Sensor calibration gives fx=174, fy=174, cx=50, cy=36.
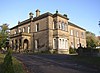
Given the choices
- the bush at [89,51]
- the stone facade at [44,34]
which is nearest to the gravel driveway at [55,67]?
the bush at [89,51]

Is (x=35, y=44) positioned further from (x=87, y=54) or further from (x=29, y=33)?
(x=87, y=54)

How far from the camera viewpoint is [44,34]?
4634cm

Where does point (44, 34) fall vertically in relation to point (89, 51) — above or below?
above

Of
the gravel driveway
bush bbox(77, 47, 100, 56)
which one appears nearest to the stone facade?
bush bbox(77, 47, 100, 56)

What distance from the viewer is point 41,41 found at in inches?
1853

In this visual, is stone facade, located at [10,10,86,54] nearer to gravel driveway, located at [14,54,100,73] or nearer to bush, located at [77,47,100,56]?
bush, located at [77,47,100,56]

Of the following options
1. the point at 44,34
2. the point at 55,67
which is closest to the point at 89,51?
the point at 55,67

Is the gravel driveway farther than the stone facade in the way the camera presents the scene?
No

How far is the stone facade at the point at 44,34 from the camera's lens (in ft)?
147

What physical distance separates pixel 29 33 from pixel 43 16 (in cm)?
773

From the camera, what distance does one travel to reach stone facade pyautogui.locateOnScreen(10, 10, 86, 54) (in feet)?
147

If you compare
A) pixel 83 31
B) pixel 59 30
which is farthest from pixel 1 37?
pixel 83 31

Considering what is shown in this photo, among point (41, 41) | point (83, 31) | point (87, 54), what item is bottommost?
point (87, 54)

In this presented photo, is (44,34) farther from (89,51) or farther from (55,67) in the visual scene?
(55,67)
